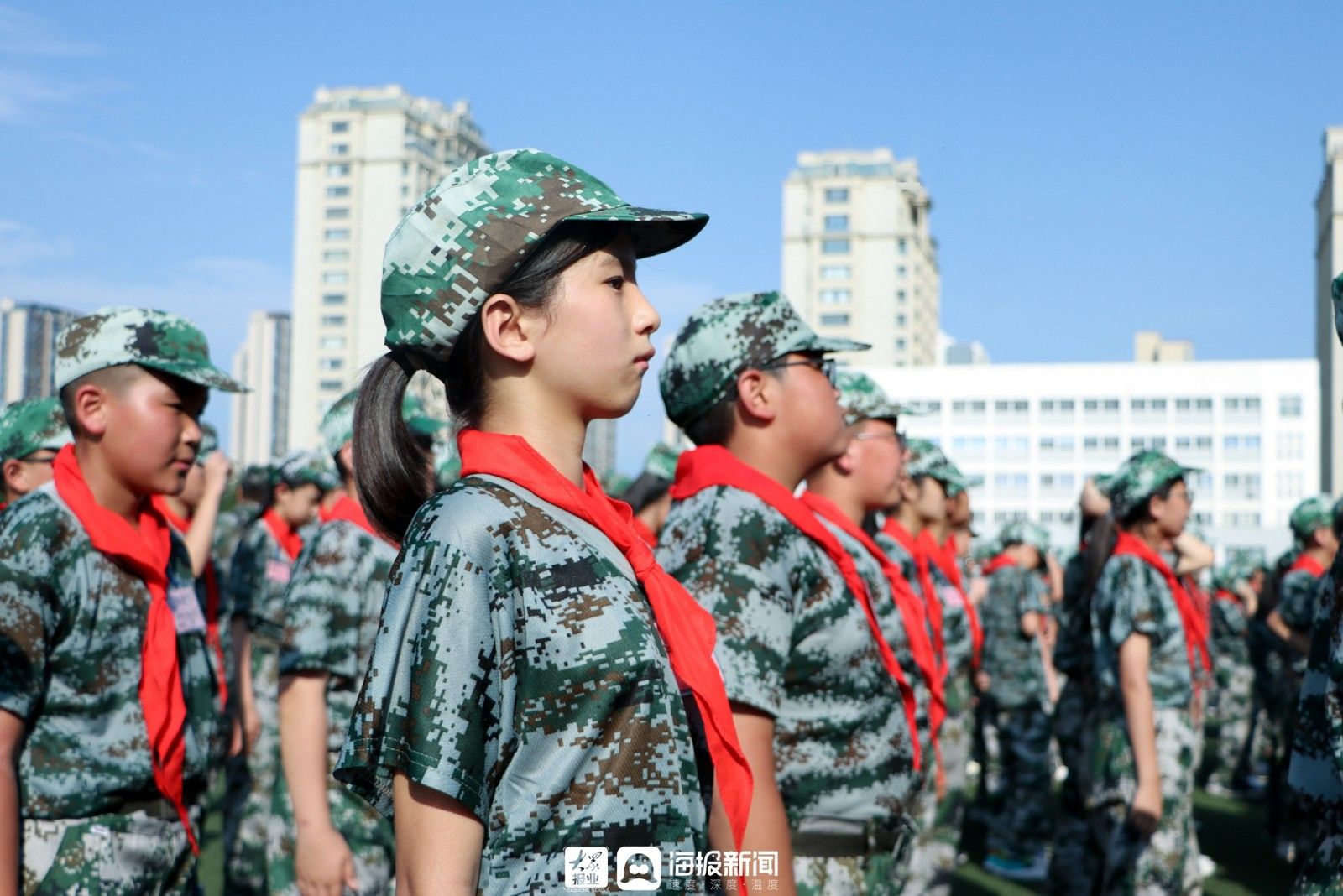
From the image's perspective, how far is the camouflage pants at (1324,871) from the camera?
98.2 inches

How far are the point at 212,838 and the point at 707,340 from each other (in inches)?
316

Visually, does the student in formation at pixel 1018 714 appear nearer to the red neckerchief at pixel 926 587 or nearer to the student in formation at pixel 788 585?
the red neckerchief at pixel 926 587

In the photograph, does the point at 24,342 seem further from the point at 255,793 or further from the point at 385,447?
the point at 385,447

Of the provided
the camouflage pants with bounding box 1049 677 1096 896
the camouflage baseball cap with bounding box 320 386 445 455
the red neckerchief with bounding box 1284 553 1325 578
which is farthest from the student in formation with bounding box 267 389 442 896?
the red neckerchief with bounding box 1284 553 1325 578

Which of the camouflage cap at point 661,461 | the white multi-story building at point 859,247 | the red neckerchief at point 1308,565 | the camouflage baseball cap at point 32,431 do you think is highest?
the white multi-story building at point 859,247

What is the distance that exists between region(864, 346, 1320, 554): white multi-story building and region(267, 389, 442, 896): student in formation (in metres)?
66.4

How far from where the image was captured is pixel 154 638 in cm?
327

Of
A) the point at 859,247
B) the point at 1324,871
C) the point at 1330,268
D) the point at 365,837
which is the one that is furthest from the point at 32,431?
the point at 859,247

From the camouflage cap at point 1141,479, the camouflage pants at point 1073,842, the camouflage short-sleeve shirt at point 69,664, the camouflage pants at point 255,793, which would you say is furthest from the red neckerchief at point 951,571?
the camouflage short-sleeve shirt at point 69,664

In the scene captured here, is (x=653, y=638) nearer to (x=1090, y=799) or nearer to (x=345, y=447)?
(x=345, y=447)

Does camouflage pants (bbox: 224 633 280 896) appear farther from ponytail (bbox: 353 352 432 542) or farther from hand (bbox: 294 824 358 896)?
ponytail (bbox: 353 352 432 542)

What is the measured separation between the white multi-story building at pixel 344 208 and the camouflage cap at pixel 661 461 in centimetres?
9575

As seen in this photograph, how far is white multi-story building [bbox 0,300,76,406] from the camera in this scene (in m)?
88.9

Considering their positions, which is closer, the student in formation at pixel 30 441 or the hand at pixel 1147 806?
the hand at pixel 1147 806
